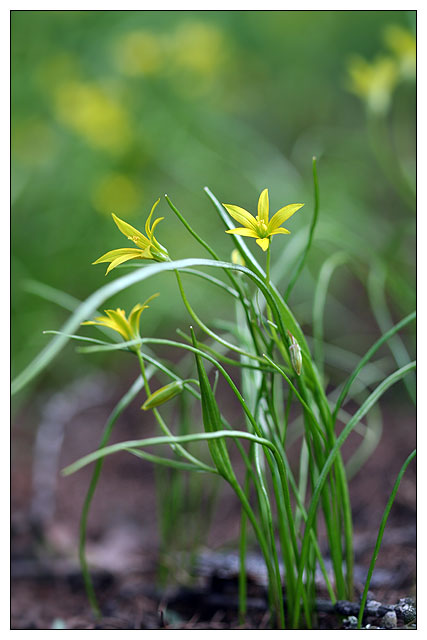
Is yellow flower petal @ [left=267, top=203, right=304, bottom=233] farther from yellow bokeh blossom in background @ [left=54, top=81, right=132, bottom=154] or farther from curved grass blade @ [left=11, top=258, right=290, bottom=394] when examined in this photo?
yellow bokeh blossom in background @ [left=54, top=81, right=132, bottom=154]

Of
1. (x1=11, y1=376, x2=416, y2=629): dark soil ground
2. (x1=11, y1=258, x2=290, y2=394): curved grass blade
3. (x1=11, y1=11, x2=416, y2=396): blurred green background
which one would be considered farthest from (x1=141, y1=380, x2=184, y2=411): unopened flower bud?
(x1=11, y1=11, x2=416, y2=396): blurred green background

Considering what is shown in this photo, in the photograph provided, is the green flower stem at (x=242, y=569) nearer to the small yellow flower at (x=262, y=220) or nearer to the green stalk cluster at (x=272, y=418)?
→ the green stalk cluster at (x=272, y=418)

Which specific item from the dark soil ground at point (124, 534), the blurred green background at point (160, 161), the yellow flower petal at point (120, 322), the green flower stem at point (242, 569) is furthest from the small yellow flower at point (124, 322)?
the blurred green background at point (160, 161)

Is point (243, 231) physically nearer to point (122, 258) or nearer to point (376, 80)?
point (122, 258)

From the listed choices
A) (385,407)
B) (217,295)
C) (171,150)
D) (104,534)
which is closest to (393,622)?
(104,534)

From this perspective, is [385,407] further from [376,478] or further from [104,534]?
[104,534]
